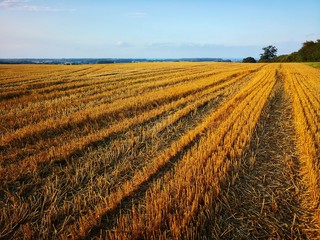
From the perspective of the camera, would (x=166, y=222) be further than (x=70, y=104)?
No

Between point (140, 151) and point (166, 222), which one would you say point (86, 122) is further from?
Answer: point (166, 222)

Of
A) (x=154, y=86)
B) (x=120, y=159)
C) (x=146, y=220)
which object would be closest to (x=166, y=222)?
(x=146, y=220)

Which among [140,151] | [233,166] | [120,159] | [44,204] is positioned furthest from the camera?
[140,151]

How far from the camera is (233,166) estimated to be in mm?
4297

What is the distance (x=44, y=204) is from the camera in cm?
334

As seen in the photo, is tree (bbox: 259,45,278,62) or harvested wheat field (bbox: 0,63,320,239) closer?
harvested wheat field (bbox: 0,63,320,239)

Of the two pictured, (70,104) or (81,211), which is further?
(70,104)

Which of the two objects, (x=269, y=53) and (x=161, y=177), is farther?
(x=269, y=53)

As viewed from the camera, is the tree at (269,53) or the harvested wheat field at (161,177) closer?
the harvested wheat field at (161,177)

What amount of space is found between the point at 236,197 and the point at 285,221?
0.70 meters

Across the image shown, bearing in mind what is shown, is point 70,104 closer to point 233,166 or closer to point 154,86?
point 154,86

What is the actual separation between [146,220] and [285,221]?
1852mm

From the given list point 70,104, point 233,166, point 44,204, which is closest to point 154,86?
point 70,104

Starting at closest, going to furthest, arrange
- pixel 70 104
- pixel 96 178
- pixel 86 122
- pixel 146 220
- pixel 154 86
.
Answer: pixel 146 220 → pixel 96 178 → pixel 86 122 → pixel 70 104 → pixel 154 86
